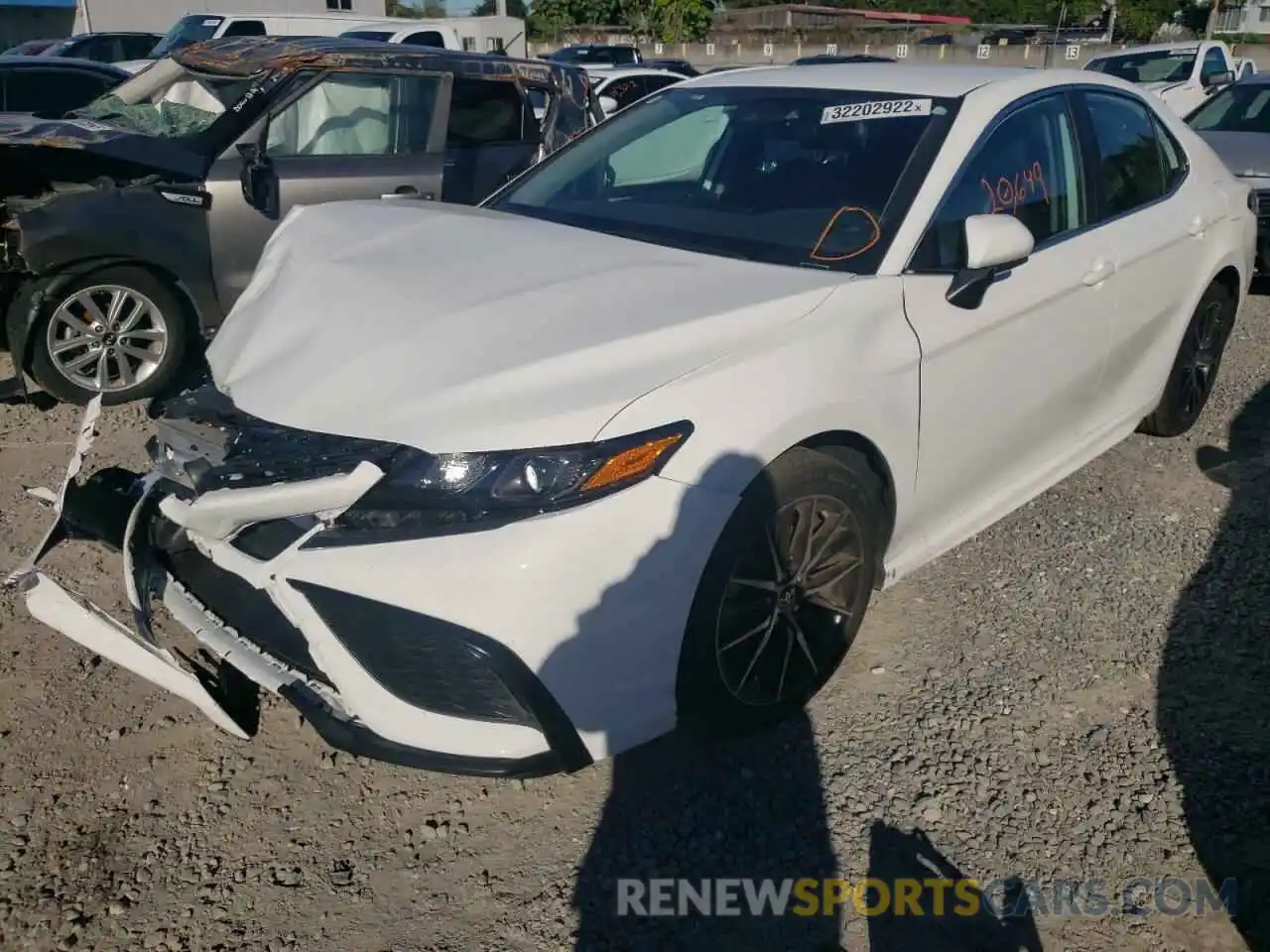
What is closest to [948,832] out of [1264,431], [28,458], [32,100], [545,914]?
[545,914]

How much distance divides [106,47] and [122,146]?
14503mm

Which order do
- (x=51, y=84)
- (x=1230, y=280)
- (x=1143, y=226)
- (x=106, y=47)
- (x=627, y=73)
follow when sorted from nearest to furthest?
(x=1143, y=226)
(x=1230, y=280)
(x=51, y=84)
(x=627, y=73)
(x=106, y=47)

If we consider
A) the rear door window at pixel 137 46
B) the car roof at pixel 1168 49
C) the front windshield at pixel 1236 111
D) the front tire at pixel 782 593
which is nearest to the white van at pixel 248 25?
the rear door window at pixel 137 46

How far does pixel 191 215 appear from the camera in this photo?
5.23 m

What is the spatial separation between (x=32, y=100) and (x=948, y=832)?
30.5ft

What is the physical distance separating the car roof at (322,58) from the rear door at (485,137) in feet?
0.34

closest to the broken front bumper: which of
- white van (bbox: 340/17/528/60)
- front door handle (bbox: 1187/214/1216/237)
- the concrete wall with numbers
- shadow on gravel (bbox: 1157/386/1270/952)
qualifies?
shadow on gravel (bbox: 1157/386/1270/952)

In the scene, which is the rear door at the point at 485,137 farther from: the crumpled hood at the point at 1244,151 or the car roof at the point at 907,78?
the crumpled hood at the point at 1244,151

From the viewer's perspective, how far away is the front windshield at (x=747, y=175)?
3.04 metres

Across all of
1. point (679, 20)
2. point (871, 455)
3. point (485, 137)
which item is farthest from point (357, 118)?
point (679, 20)

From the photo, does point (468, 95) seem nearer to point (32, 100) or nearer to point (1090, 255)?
point (1090, 255)

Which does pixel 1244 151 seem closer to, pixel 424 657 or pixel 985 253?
pixel 985 253

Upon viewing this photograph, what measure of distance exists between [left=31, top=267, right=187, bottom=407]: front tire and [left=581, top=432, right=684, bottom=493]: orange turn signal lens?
3846mm

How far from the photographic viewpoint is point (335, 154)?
18.9ft
